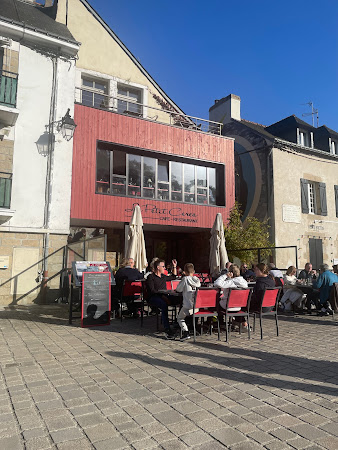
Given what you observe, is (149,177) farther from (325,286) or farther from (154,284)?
(154,284)

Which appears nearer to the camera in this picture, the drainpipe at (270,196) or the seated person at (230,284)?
the seated person at (230,284)

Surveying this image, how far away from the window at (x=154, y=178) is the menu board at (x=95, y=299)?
6.67 meters

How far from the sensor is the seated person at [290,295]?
31.7 feet

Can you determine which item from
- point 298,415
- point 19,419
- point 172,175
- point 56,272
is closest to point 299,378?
point 298,415

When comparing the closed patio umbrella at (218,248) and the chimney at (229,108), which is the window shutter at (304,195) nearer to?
the chimney at (229,108)

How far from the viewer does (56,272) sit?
11.9 metres

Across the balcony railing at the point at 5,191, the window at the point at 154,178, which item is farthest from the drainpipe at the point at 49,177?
the window at the point at 154,178

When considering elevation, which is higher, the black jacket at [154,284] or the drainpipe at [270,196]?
the drainpipe at [270,196]

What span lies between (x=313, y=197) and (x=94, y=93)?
13.4 meters

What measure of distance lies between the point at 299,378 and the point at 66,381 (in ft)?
9.09

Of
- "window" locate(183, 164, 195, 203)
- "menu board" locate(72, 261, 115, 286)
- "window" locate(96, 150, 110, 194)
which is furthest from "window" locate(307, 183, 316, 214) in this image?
"menu board" locate(72, 261, 115, 286)

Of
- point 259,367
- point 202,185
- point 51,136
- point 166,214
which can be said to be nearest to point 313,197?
point 202,185

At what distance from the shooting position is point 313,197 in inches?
803

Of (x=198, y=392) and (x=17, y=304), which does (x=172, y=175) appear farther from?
(x=198, y=392)
